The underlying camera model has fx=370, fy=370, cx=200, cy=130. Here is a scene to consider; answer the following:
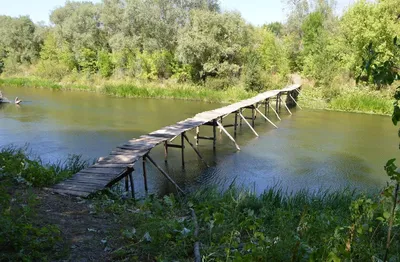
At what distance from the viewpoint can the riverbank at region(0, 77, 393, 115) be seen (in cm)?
2205

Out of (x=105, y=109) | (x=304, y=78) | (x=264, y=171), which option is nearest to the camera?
(x=264, y=171)

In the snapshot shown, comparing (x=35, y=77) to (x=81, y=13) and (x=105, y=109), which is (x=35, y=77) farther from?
(x=105, y=109)

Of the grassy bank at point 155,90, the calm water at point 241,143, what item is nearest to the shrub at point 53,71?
the grassy bank at point 155,90

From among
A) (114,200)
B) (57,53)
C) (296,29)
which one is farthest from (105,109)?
(296,29)

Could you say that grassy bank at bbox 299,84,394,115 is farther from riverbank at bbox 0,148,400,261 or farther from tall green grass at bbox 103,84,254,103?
riverbank at bbox 0,148,400,261

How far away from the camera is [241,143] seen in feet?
45.4

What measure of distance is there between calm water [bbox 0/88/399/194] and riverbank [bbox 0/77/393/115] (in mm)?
1596

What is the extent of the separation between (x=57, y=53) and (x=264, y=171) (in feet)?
107

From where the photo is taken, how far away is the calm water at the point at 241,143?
985 cm

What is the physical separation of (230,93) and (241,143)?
11.3 meters

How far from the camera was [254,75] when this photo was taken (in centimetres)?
2522

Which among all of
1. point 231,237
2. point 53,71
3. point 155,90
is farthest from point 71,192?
point 53,71

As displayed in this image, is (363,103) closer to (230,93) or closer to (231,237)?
(230,93)

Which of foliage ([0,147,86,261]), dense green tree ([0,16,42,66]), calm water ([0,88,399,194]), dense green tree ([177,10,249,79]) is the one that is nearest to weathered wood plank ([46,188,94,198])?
foliage ([0,147,86,261])
